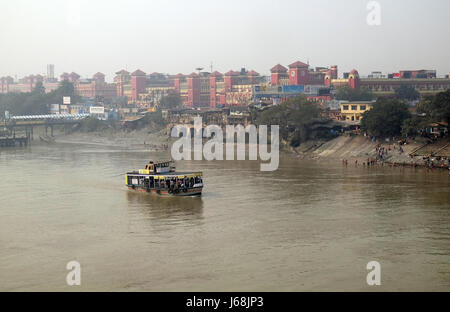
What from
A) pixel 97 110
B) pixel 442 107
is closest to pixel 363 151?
pixel 442 107

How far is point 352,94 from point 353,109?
11.3m

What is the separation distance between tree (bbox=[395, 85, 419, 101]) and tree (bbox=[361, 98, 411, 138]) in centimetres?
2447

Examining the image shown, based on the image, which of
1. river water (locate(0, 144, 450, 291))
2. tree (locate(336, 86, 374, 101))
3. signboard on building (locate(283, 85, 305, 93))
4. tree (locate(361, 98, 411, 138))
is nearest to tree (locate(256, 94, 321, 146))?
tree (locate(361, 98, 411, 138))

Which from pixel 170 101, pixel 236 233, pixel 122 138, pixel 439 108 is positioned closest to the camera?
pixel 236 233

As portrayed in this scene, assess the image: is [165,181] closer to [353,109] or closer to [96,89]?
[353,109]

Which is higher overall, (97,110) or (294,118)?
(97,110)

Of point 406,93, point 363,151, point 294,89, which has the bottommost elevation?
point 363,151

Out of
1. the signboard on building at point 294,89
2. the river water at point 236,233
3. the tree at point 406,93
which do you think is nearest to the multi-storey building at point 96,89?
the signboard on building at point 294,89

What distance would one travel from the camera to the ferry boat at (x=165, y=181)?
86.3 feet

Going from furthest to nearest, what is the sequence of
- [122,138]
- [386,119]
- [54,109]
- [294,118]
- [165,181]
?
[54,109] → [122,138] → [294,118] → [386,119] → [165,181]

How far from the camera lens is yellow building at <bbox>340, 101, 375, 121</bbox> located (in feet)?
160

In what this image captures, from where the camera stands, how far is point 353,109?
4959 cm

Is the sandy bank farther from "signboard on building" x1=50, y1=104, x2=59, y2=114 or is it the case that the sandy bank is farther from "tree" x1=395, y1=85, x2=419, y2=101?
"signboard on building" x1=50, y1=104, x2=59, y2=114

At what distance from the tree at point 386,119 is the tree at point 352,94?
60.5 ft
